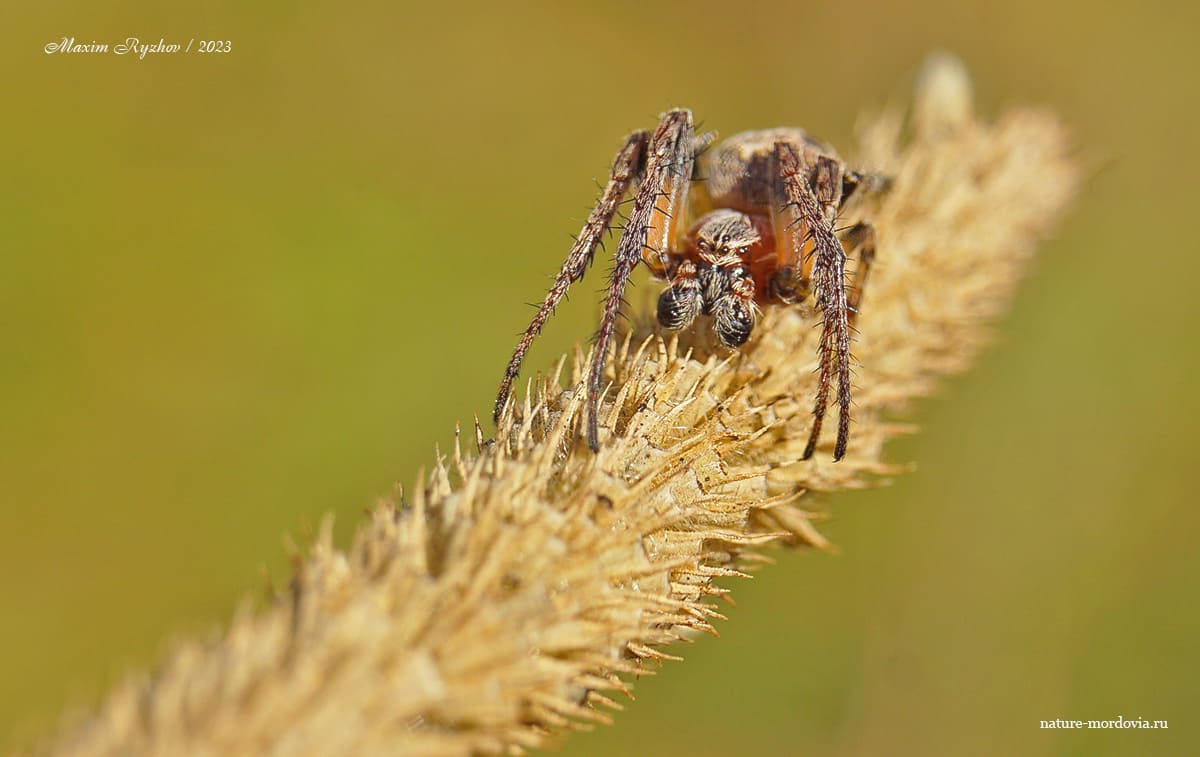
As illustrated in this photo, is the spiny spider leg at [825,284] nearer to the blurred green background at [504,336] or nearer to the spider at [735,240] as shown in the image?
the spider at [735,240]

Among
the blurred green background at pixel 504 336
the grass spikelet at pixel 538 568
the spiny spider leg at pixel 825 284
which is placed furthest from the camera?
the blurred green background at pixel 504 336

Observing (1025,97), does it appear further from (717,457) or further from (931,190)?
(717,457)

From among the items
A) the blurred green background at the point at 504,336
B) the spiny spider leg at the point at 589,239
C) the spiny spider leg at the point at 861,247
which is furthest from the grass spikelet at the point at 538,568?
the blurred green background at the point at 504,336

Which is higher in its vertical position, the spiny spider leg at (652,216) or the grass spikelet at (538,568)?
the spiny spider leg at (652,216)

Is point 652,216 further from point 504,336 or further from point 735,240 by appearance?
point 504,336

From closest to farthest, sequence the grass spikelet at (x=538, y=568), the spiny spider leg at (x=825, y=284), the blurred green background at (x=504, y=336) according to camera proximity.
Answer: the grass spikelet at (x=538, y=568), the spiny spider leg at (x=825, y=284), the blurred green background at (x=504, y=336)

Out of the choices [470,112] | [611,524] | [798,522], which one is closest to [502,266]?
[470,112]

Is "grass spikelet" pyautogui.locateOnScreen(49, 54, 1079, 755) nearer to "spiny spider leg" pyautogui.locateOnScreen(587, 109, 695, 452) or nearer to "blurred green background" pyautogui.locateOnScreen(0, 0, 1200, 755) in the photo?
"spiny spider leg" pyautogui.locateOnScreen(587, 109, 695, 452)
